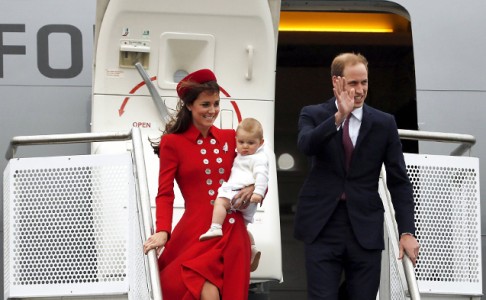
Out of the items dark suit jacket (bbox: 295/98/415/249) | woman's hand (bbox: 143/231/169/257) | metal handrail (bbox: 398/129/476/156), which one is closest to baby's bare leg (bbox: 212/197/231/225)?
woman's hand (bbox: 143/231/169/257)

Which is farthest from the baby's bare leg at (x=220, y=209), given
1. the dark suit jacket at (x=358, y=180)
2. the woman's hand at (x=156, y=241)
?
the dark suit jacket at (x=358, y=180)

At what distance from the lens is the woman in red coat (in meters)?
5.46

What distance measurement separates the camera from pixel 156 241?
552 cm

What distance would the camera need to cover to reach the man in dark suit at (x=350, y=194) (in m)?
5.59

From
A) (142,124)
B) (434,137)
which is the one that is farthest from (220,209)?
(142,124)

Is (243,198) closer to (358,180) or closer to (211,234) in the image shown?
(211,234)

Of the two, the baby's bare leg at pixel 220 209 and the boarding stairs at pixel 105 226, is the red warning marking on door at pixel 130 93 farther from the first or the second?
the baby's bare leg at pixel 220 209

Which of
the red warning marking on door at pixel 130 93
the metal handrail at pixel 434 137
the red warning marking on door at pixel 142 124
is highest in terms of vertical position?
the red warning marking on door at pixel 130 93

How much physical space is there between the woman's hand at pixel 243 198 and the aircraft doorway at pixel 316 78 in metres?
5.71

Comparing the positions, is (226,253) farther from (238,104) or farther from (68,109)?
(68,109)

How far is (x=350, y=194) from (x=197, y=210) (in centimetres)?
67

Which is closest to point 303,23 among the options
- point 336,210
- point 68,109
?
point 68,109

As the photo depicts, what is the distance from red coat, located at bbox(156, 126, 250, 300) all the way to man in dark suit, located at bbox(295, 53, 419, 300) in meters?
0.32

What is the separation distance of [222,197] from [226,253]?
0.78ft
